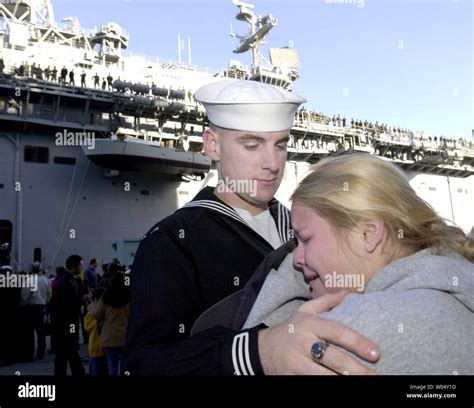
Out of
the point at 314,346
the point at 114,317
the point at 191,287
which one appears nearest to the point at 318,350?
the point at 314,346

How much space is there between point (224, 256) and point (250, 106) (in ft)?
2.10

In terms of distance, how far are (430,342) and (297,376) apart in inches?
12.0

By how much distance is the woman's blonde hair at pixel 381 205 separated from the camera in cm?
109

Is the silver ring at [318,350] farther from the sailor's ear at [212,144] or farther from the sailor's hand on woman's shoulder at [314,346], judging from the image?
the sailor's ear at [212,144]

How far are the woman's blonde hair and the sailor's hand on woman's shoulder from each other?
22cm

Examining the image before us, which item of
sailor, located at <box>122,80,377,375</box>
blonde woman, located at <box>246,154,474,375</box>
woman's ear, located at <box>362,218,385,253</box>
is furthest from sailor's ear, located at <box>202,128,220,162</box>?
woman's ear, located at <box>362,218,385,253</box>

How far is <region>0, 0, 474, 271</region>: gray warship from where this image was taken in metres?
15.6

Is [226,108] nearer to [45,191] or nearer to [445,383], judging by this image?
[445,383]

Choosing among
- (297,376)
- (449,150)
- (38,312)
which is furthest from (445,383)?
(449,150)

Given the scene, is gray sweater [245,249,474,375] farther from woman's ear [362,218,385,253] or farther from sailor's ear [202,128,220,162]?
sailor's ear [202,128,220,162]

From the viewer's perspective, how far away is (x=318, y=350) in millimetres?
927

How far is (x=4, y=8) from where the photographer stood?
1850 cm

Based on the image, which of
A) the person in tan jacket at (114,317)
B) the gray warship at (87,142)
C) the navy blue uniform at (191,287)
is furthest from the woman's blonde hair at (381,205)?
the gray warship at (87,142)

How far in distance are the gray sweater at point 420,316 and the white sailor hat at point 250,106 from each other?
3.12ft
